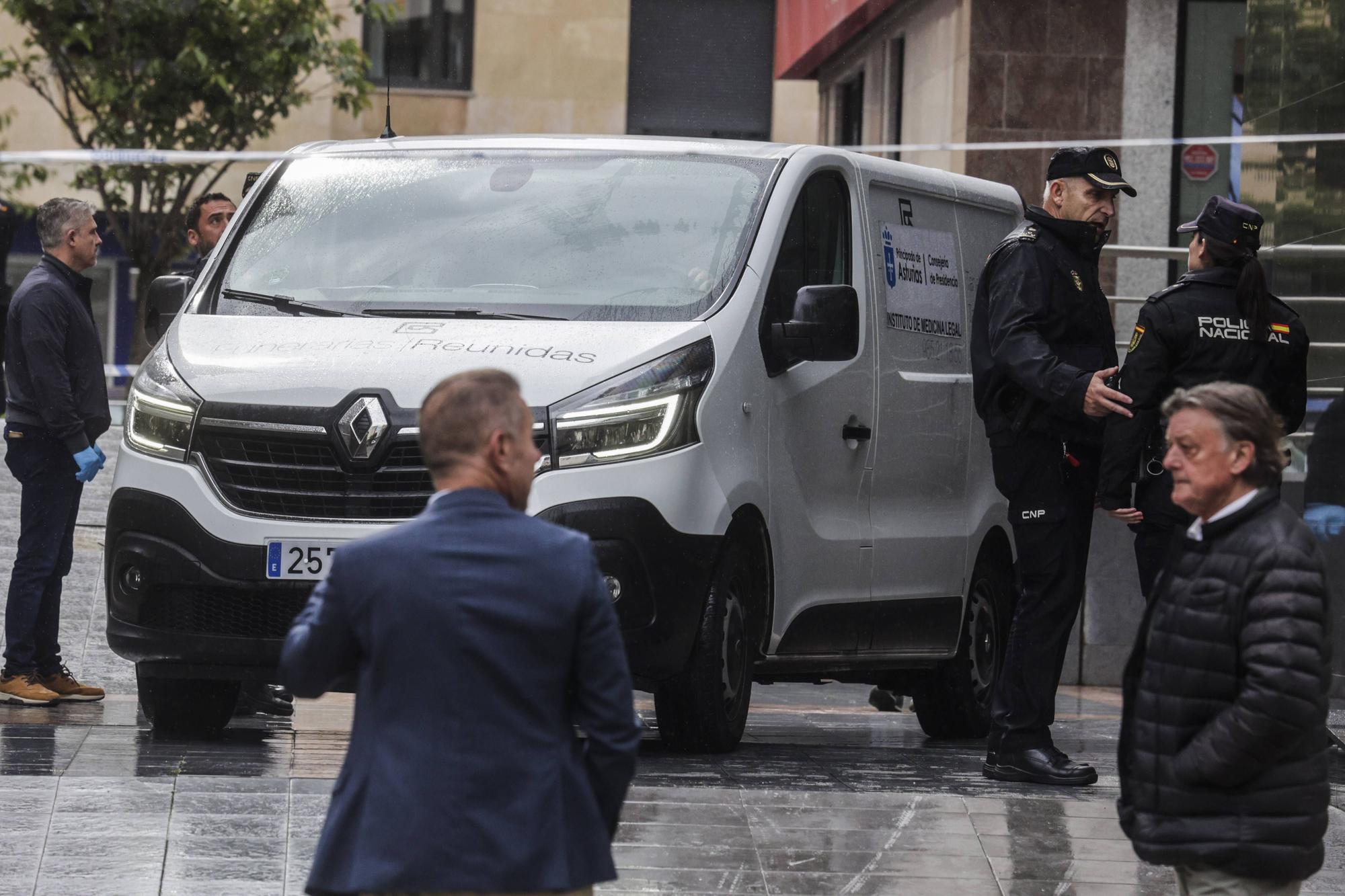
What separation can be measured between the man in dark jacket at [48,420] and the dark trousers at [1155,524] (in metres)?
3.92

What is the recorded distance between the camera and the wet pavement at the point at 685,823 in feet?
17.4

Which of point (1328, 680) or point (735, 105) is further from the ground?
point (735, 105)

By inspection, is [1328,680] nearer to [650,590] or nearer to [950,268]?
[650,590]

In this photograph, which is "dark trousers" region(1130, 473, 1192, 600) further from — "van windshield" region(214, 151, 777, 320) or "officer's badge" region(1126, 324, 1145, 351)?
"van windshield" region(214, 151, 777, 320)

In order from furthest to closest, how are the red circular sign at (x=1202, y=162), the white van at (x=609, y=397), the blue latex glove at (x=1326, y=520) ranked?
the red circular sign at (x=1202, y=162), the blue latex glove at (x=1326, y=520), the white van at (x=609, y=397)

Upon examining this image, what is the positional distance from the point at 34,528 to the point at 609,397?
9.85 ft

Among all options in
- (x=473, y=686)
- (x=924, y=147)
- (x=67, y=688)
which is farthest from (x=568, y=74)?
(x=473, y=686)

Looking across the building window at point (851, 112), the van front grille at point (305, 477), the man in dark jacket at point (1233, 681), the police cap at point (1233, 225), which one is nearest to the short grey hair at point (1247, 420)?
the man in dark jacket at point (1233, 681)

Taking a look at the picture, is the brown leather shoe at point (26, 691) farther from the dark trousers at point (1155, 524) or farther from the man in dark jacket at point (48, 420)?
the dark trousers at point (1155, 524)

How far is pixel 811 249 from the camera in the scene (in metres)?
7.83

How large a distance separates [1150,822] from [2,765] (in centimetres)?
390

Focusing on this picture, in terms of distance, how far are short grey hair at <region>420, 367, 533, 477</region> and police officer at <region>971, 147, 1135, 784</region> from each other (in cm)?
382

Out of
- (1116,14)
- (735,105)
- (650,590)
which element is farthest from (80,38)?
(650,590)

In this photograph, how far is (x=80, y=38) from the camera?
25.0 metres
